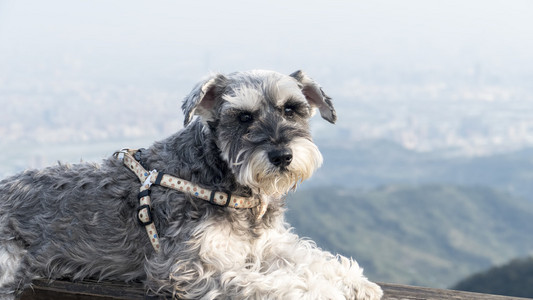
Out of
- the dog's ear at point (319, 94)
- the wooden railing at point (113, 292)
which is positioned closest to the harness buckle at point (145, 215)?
the wooden railing at point (113, 292)

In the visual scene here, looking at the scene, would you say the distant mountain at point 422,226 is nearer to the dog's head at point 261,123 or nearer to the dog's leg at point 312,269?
the dog's leg at point 312,269

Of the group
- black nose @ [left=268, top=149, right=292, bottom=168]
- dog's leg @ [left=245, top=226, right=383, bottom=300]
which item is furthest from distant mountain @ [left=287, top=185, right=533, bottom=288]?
black nose @ [left=268, top=149, right=292, bottom=168]

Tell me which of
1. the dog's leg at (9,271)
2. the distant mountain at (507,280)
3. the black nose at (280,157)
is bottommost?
the distant mountain at (507,280)

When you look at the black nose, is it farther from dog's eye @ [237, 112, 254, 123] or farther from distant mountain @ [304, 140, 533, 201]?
distant mountain @ [304, 140, 533, 201]

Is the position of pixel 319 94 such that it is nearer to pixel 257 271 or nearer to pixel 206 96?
pixel 206 96

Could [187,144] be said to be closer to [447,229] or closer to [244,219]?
[244,219]
